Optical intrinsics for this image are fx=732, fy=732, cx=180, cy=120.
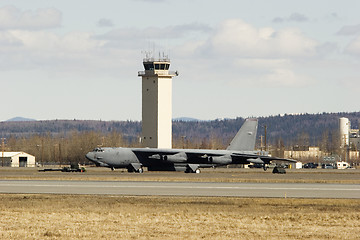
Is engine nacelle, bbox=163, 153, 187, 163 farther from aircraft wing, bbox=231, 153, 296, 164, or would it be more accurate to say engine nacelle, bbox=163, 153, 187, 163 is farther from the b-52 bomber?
aircraft wing, bbox=231, 153, 296, 164

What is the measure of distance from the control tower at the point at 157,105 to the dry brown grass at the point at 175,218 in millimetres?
94568

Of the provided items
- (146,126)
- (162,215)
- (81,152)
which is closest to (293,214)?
(162,215)

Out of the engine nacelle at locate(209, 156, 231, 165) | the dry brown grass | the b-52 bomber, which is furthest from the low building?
the dry brown grass

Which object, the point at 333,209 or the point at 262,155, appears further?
the point at 262,155

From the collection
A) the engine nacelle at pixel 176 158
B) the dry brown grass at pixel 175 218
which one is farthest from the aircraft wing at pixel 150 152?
the dry brown grass at pixel 175 218

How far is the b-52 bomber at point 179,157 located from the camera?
92.3 metres

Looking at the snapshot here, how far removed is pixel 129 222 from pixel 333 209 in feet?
35.2

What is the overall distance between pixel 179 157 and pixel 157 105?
3993 centimetres

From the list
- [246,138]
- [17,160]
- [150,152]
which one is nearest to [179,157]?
[150,152]

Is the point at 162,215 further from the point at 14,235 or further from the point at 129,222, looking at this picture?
the point at 14,235

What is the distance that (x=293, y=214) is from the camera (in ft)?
104

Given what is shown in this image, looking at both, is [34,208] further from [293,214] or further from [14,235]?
[293,214]

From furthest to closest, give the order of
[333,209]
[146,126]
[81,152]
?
[81,152] → [146,126] → [333,209]

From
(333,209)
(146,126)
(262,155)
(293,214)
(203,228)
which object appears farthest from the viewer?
(146,126)
